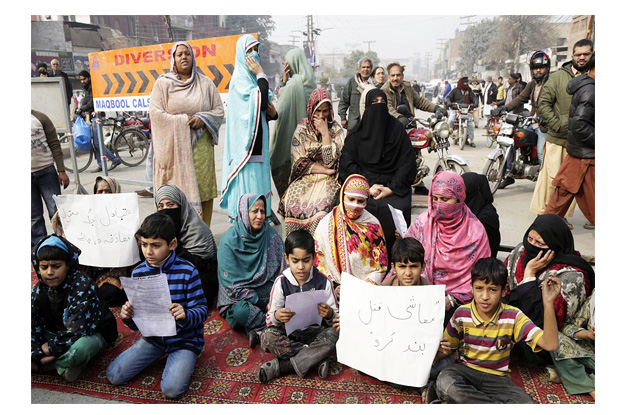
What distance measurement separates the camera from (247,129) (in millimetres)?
4184

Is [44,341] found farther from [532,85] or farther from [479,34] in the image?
[479,34]

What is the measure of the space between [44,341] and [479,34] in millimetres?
55576

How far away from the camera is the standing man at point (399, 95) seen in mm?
6016

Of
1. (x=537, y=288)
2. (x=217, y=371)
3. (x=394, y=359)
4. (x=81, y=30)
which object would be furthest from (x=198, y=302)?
(x=81, y=30)

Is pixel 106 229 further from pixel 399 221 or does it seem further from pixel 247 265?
pixel 399 221

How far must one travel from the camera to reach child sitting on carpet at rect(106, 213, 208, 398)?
8.24 feet

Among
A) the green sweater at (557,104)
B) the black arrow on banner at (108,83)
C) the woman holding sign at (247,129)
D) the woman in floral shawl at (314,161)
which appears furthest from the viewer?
the black arrow on banner at (108,83)

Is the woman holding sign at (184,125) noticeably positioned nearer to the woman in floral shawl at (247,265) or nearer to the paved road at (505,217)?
the paved road at (505,217)

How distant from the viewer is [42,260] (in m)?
2.52

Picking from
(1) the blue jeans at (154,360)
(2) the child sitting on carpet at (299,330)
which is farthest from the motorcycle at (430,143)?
(1) the blue jeans at (154,360)

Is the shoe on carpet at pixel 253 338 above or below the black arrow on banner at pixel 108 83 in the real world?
below

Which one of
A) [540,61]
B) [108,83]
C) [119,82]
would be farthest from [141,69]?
[540,61]

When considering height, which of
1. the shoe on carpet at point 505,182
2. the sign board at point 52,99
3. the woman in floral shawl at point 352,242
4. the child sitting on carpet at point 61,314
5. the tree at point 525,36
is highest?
the tree at point 525,36

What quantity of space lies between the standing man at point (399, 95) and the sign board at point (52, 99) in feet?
11.9
